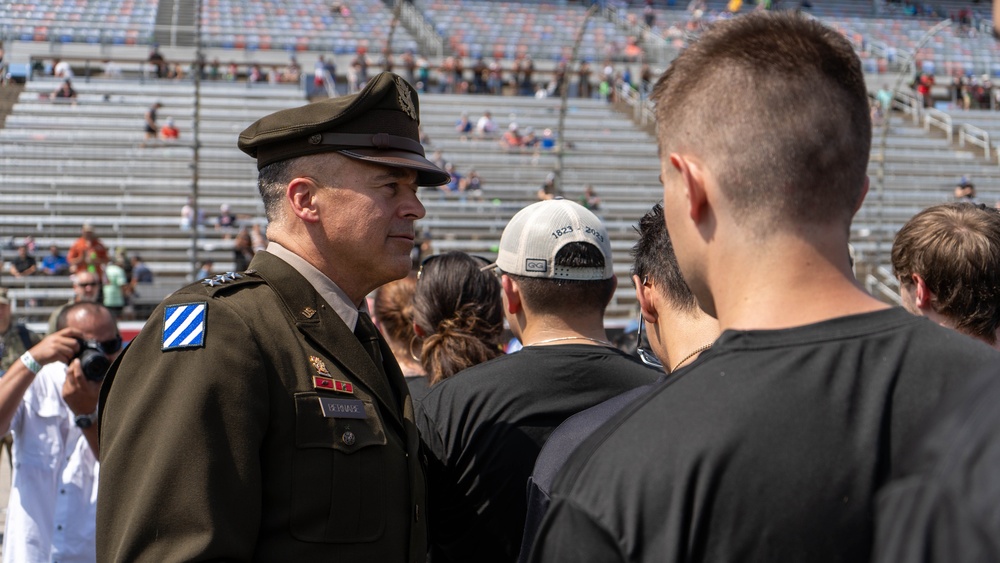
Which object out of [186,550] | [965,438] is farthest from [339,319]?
[965,438]

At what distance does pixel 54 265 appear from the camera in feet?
44.6

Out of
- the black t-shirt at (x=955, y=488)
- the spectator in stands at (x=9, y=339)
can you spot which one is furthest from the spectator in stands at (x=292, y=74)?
the black t-shirt at (x=955, y=488)

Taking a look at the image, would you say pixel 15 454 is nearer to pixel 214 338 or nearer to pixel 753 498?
pixel 214 338

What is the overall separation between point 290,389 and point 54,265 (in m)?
13.0

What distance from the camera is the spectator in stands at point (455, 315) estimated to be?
2986 mm

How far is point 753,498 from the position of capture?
104 centimetres

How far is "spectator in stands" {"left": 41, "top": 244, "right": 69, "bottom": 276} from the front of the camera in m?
13.5

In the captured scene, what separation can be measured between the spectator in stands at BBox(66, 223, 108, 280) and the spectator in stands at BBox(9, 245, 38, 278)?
46 centimetres

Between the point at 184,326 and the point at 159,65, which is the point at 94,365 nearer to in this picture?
the point at 184,326

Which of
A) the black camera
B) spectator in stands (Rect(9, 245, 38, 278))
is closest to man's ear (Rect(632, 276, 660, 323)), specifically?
the black camera

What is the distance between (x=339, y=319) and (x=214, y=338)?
0.32 m

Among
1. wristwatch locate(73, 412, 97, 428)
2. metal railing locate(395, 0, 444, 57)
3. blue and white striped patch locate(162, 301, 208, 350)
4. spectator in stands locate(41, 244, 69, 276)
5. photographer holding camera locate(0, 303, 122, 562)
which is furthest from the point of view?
metal railing locate(395, 0, 444, 57)

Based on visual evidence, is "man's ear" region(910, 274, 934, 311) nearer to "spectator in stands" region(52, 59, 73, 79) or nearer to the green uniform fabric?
the green uniform fabric

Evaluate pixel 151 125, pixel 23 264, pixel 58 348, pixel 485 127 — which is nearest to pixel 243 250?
pixel 23 264
